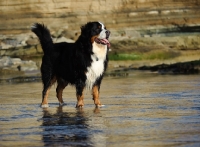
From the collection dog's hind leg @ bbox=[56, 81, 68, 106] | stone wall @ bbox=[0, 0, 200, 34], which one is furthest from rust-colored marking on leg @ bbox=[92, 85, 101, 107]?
stone wall @ bbox=[0, 0, 200, 34]

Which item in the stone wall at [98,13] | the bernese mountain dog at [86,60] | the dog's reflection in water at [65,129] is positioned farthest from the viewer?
the stone wall at [98,13]

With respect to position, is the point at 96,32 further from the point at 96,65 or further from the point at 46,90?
the point at 46,90

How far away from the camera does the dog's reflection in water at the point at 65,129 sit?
777 centimetres

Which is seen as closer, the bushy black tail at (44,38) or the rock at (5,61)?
the bushy black tail at (44,38)

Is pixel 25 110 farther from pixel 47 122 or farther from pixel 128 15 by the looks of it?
pixel 128 15

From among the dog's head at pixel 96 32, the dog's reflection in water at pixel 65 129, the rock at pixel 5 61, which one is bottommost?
the rock at pixel 5 61

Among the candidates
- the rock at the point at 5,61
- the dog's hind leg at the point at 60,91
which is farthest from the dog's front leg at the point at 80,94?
the rock at the point at 5,61

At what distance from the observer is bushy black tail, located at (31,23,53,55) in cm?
1293

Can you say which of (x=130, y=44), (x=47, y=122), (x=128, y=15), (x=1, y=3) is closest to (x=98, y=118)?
(x=47, y=122)

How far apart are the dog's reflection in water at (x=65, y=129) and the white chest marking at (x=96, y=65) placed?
0.93m

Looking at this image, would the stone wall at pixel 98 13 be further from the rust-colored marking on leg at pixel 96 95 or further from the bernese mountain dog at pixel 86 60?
the rust-colored marking on leg at pixel 96 95

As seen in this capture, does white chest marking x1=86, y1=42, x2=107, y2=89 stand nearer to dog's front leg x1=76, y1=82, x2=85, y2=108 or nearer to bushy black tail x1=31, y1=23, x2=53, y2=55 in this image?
dog's front leg x1=76, y1=82, x2=85, y2=108

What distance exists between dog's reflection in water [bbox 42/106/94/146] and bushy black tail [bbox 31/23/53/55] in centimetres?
191

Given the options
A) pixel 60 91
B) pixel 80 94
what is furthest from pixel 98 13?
pixel 80 94
